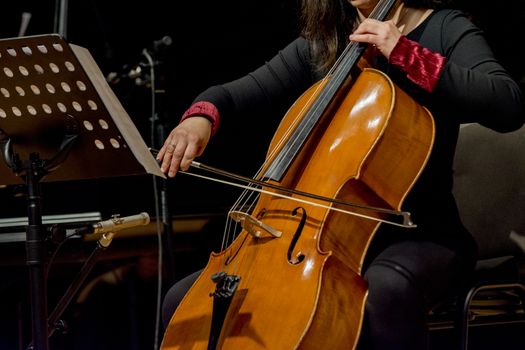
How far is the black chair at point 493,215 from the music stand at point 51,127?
2.72 ft

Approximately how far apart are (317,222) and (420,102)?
440 millimetres

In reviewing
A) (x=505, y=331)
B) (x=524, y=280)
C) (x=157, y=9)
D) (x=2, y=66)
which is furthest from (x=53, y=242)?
(x=157, y=9)

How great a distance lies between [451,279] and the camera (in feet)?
4.72

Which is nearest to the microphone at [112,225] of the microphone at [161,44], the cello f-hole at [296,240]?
the cello f-hole at [296,240]

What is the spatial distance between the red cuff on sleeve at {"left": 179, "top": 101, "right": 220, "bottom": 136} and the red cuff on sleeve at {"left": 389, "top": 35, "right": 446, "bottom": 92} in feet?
1.45

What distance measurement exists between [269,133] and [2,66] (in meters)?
1.65

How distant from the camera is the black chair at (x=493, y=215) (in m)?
1.61

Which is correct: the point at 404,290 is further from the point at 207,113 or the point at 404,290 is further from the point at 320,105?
the point at 207,113

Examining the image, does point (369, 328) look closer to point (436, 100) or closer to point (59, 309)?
point (436, 100)

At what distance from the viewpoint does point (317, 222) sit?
1.25 metres

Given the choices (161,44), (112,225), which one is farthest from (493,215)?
(161,44)

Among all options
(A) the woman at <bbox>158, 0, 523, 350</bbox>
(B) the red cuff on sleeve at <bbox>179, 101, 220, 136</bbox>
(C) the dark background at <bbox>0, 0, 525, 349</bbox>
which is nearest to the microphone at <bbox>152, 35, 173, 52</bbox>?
(C) the dark background at <bbox>0, 0, 525, 349</bbox>

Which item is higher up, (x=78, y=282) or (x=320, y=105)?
(x=320, y=105)

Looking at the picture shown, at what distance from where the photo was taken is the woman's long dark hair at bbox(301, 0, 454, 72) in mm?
1702
